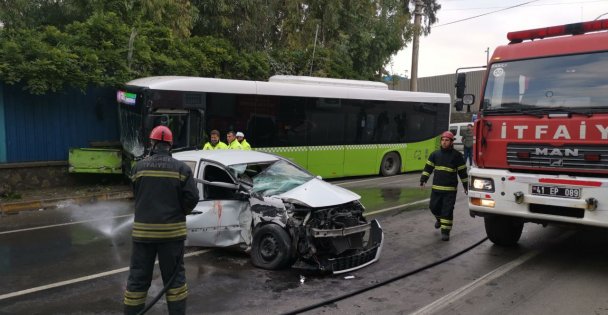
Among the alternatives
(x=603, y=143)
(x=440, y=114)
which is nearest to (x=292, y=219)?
(x=603, y=143)

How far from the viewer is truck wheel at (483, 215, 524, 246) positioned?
6.79m

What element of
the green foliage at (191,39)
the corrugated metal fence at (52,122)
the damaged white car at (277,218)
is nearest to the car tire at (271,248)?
the damaged white car at (277,218)

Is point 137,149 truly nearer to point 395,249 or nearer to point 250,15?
point 395,249

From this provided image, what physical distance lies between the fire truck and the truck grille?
10mm

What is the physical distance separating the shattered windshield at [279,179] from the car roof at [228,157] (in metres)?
0.21

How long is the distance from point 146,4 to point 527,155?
1201 centimetres

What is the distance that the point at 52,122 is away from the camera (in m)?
12.4

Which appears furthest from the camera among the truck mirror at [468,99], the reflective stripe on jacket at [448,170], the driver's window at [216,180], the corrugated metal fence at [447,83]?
the corrugated metal fence at [447,83]

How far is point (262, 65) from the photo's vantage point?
54.6ft

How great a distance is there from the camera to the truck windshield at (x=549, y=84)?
18.3ft

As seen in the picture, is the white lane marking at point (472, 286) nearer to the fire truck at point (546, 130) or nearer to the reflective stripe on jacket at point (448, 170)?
the fire truck at point (546, 130)

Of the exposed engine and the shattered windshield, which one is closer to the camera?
the exposed engine

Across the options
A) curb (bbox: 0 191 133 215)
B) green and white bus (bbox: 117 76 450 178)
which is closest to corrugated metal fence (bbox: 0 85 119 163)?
green and white bus (bbox: 117 76 450 178)

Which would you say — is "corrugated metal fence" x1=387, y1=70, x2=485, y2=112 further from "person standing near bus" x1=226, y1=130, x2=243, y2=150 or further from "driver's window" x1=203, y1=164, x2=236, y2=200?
"driver's window" x1=203, y1=164, x2=236, y2=200
